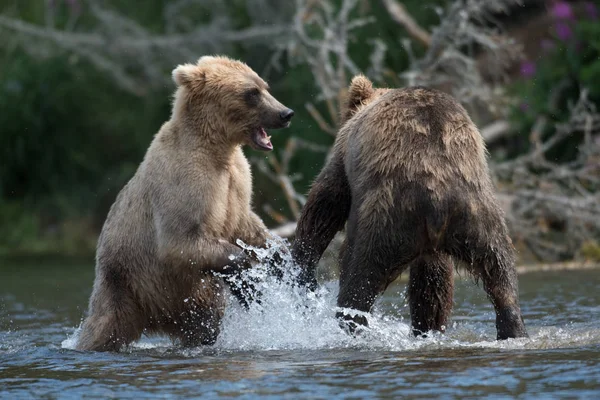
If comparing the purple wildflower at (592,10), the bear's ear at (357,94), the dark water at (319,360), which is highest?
the purple wildflower at (592,10)

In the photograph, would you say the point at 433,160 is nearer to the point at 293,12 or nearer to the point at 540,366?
the point at 540,366

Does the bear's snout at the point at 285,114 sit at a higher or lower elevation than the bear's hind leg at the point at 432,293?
higher

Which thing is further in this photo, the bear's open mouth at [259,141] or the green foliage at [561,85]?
the green foliage at [561,85]

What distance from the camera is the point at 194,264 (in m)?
6.75

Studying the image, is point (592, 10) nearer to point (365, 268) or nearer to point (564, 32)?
point (564, 32)

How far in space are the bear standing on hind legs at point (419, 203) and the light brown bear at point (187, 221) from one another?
900 millimetres

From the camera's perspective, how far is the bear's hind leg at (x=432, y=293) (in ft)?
22.4

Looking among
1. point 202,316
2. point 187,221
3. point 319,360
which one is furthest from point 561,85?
point 319,360

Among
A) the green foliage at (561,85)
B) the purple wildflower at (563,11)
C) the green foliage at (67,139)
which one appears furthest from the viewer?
the green foliage at (67,139)

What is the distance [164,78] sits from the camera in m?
16.3

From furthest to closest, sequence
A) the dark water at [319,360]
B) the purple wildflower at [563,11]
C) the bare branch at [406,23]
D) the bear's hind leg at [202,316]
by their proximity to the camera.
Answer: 1. the bare branch at [406,23]
2. the purple wildflower at [563,11]
3. the bear's hind leg at [202,316]
4. the dark water at [319,360]

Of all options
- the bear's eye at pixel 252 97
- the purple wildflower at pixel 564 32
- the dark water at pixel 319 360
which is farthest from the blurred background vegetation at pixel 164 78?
the bear's eye at pixel 252 97

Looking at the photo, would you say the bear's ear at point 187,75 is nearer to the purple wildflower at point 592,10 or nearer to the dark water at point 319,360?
the dark water at point 319,360

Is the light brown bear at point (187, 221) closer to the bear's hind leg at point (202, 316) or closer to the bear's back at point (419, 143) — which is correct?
the bear's hind leg at point (202, 316)
